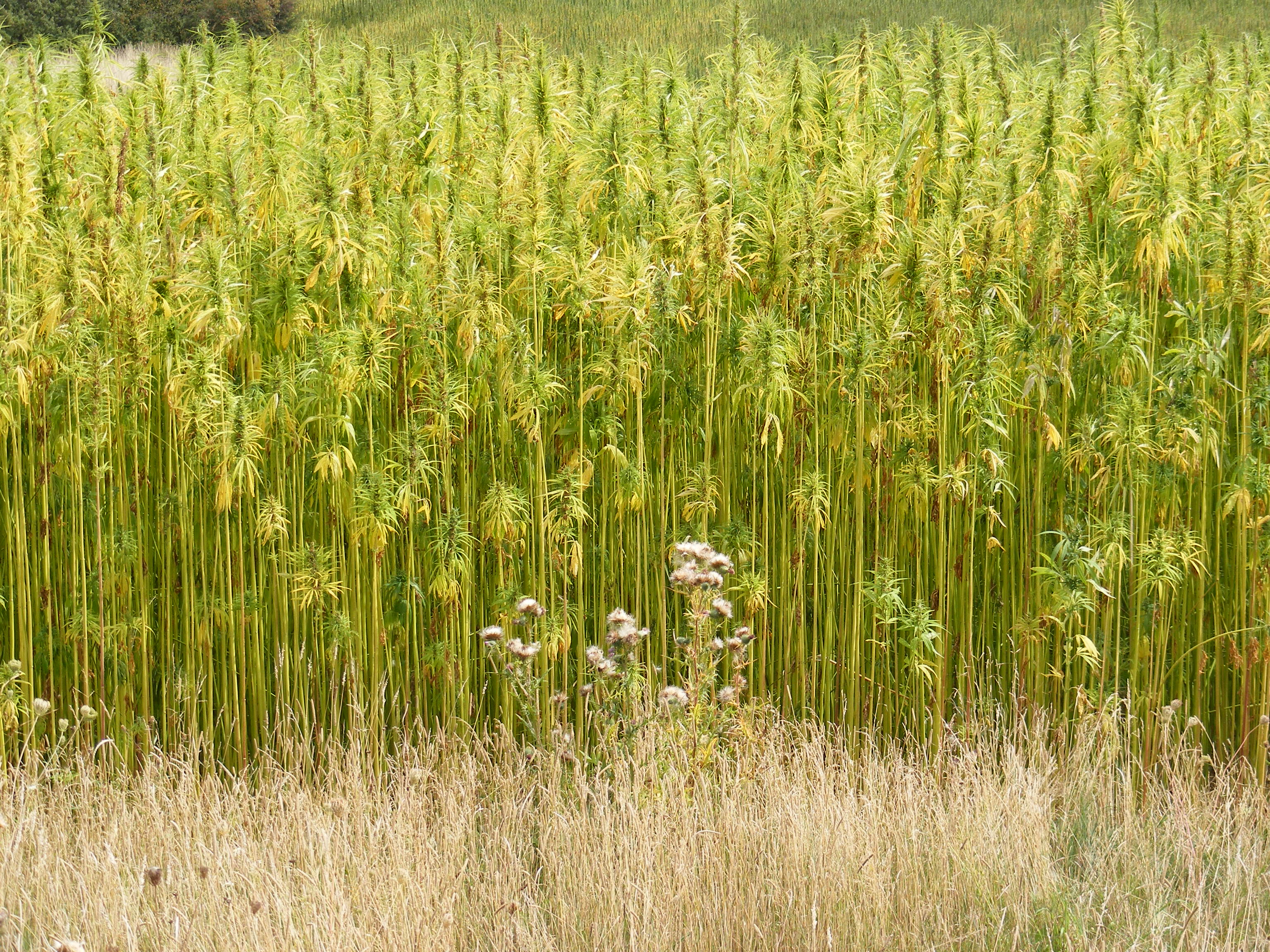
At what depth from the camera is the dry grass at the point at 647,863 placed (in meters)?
2.33

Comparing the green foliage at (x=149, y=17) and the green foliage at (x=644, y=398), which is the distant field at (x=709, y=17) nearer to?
the green foliage at (x=149, y=17)

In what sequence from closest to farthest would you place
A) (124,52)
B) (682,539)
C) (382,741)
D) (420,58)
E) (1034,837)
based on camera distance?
1. (1034,837)
2. (382,741)
3. (682,539)
4. (420,58)
5. (124,52)

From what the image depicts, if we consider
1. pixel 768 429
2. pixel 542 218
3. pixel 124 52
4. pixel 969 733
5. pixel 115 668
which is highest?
pixel 124 52

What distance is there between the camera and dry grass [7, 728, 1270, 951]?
91.9 inches

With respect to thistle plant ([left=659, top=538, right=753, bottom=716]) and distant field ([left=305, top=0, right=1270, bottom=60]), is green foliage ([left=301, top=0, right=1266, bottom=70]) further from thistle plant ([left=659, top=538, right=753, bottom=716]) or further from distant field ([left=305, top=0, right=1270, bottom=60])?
thistle plant ([left=659, top=538, right=753, bottom=716])

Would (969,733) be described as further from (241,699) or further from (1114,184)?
(241,699)

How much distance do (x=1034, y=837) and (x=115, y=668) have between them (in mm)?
2313

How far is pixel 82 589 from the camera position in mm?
3408

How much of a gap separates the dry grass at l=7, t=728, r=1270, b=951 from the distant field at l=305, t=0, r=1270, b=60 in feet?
48.7

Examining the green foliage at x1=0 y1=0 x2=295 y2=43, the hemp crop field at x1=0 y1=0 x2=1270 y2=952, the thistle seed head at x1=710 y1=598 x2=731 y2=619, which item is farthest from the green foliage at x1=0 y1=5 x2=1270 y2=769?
the green foliage at x1=0 y1=0 x2=295 y2=43

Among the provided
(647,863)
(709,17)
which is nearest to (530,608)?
(647,863)

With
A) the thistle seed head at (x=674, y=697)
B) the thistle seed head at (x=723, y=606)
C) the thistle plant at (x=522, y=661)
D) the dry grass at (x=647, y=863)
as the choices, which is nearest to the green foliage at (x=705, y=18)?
the thistle plant at (x=522, y=661)

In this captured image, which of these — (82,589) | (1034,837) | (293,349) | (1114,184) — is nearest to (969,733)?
(1034,837)

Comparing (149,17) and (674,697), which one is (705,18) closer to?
(149,17)
